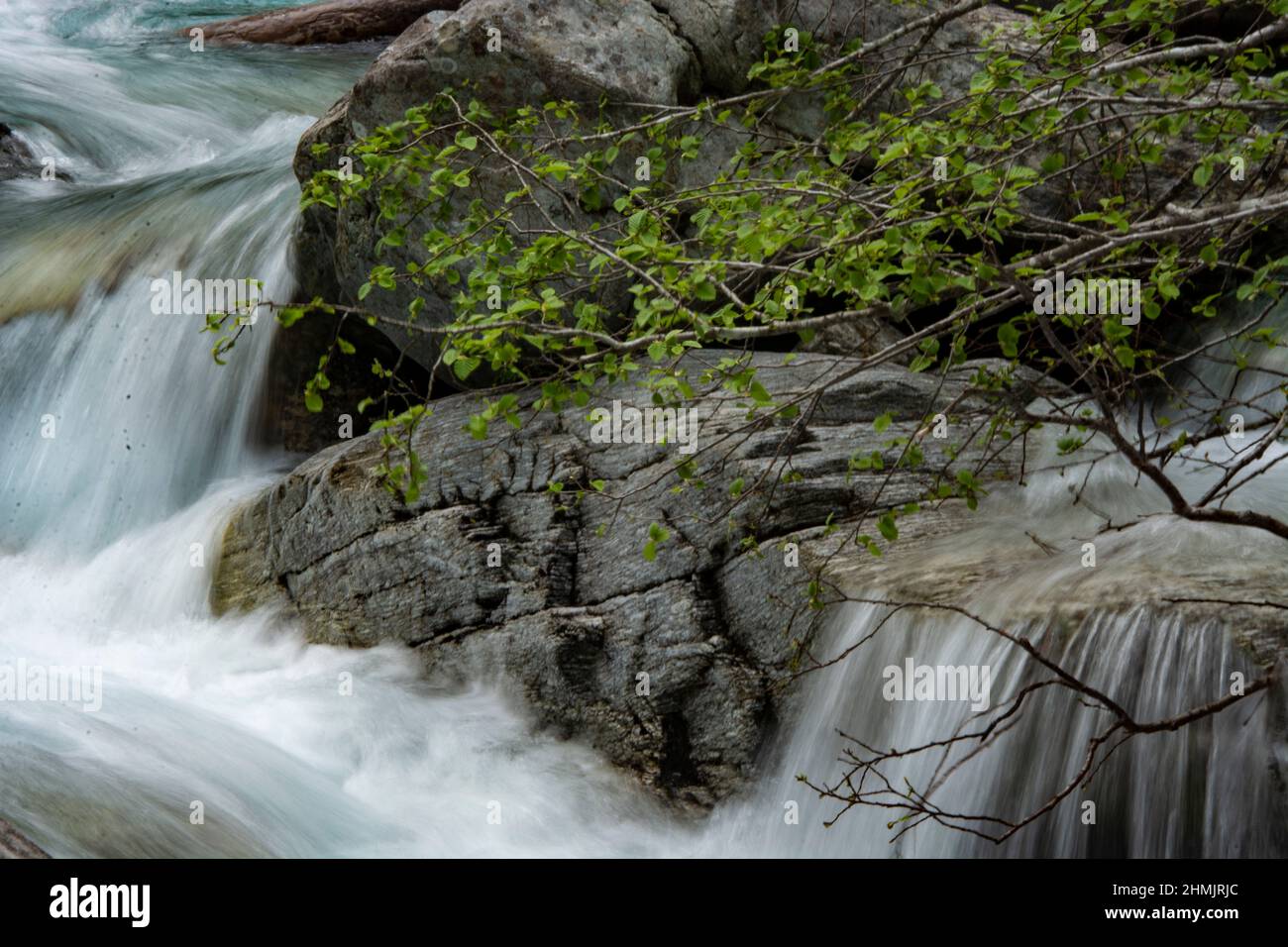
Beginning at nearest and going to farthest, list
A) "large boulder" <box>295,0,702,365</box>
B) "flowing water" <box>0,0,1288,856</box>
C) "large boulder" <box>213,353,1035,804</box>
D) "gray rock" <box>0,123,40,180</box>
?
"flowing water" <box>0,0,1288,856</box> < "large boulder" <box>213,353,1035,804</box> < "large boulder" <box>295,0,702,365</box> < "gray rock" <box>0,123,40,180</box>

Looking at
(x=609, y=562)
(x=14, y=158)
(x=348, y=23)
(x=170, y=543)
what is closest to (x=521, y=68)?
(x=609, y=562)

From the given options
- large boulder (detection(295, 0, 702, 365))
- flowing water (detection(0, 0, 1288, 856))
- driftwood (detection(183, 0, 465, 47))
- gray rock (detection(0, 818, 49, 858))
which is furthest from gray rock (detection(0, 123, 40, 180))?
gray rock (detection(0, 818, 49, 858))

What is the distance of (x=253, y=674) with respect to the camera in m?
7.45

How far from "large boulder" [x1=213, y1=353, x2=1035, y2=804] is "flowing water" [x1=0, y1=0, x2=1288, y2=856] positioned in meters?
0.21

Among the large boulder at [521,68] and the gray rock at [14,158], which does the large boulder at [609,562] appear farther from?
the gray rock at [14,158]

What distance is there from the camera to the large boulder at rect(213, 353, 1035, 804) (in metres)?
6.30

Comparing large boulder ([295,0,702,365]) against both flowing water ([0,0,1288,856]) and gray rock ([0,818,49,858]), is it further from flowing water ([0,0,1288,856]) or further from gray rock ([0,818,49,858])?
gray rock ([0,818,49,858])

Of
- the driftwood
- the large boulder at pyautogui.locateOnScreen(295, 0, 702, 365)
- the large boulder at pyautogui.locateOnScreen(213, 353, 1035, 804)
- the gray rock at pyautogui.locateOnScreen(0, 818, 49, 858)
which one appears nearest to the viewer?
the gray rock at pyautogui.locateOnScreen(0, 818, 49, 858)

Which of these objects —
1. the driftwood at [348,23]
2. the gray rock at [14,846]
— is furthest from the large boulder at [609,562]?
the driftwood at [348,23]

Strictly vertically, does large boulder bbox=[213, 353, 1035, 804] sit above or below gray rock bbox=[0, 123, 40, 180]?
below

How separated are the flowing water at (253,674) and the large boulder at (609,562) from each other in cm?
21

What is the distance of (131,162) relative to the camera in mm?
13234
